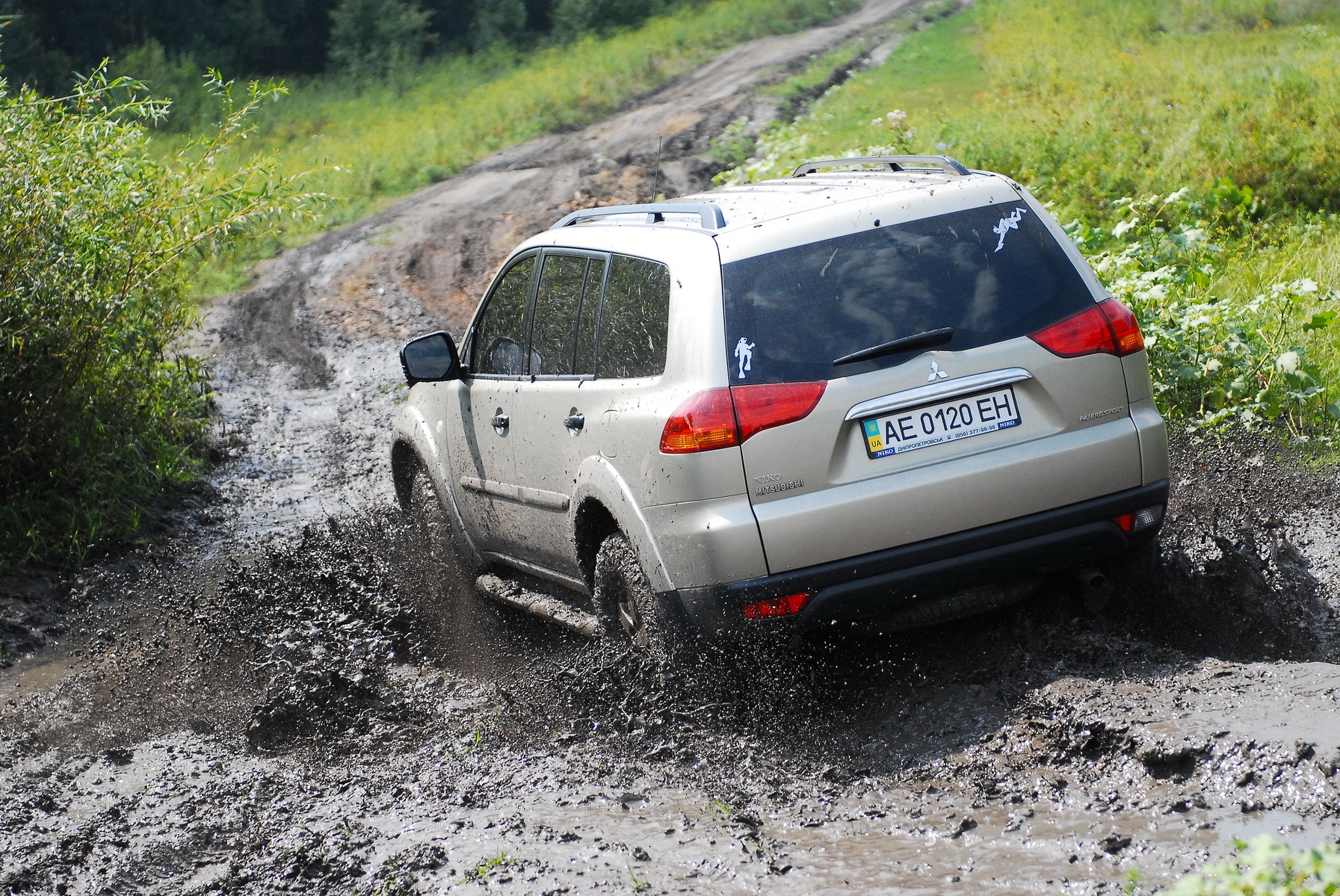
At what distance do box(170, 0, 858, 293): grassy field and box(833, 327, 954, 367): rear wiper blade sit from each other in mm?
14702

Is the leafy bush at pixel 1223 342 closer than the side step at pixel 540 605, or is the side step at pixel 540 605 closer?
the side step at pixel 540 605

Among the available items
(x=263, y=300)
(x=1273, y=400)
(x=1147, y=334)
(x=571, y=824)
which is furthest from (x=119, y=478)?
(x=263, y=300)

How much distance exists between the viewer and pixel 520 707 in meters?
4.75

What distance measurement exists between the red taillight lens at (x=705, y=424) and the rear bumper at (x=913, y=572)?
437mm

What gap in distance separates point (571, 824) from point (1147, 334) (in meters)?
4.97

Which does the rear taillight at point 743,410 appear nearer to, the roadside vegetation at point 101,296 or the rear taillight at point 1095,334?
the rear taillight at point 1095,334

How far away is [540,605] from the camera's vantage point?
5.26m

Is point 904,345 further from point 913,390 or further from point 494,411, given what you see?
point 494,411

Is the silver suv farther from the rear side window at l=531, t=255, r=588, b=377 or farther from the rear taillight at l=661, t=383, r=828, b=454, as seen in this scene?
the rear side window at l=531, t=255, r=588, b=377

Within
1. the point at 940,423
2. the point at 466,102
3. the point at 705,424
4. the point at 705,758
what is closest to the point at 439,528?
the point at 705,758

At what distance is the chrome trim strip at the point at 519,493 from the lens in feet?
15.8

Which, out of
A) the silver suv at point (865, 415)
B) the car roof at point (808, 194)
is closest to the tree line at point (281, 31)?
the car roof at point (808, 194)

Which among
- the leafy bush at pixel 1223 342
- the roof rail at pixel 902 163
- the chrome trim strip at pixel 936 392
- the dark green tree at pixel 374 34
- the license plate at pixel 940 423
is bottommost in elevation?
the leafy bush at pixel 1223 342

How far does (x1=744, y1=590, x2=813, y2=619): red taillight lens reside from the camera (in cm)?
382
